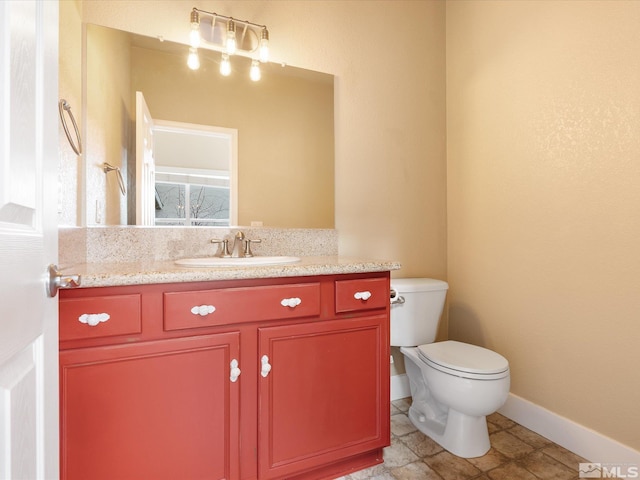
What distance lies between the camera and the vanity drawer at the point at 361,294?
138 cm

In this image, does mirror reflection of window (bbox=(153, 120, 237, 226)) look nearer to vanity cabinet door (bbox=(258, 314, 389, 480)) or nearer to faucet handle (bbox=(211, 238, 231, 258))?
faucet handle (bbox=(211, 238, 231, 258))

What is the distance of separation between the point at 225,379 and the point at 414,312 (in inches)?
44.7

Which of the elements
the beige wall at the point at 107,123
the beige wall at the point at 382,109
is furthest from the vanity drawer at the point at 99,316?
the beige wall at the point at 382,109

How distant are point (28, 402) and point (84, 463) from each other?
0.71 metres

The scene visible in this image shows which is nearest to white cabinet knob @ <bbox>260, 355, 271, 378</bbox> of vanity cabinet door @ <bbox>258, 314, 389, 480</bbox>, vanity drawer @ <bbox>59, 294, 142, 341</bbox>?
vanity cabinet door @ <bbox>258, 314, 389, 480</bbox>

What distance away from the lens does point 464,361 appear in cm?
156

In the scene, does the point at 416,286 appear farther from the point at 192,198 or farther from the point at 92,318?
the point at 92,318

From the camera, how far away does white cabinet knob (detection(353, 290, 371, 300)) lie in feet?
4.63

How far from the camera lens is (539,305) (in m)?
1.75


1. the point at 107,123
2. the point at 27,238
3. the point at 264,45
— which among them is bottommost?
the point at 27,238

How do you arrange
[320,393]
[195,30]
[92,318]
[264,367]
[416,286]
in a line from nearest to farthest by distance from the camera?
[92,318] < [264,367] < [320,393] < [195,30] < [416,286]

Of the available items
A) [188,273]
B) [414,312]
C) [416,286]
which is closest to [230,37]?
[188,273]

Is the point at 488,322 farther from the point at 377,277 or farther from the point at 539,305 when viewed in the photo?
the point at 377,277

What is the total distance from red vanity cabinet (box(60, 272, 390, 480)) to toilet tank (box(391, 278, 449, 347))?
0.42m
